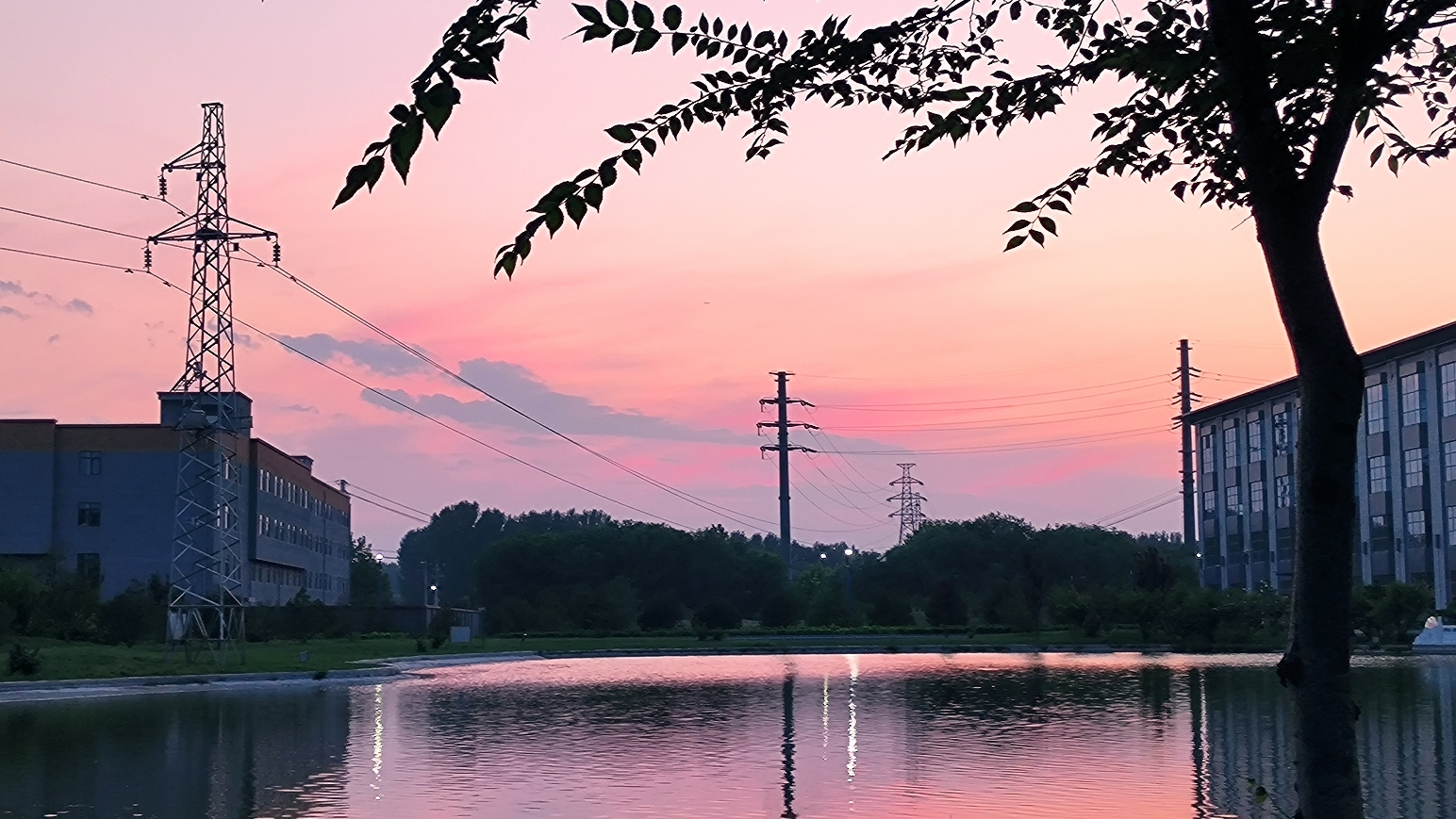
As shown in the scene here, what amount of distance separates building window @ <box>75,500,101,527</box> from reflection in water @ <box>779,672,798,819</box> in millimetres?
69147

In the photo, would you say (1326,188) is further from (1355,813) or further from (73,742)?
(73,742)

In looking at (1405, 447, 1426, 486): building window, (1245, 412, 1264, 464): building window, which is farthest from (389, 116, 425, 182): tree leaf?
(1245, 412, 1264, 464): building window

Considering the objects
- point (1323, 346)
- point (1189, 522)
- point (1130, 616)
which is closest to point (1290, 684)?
point (1323, 346)

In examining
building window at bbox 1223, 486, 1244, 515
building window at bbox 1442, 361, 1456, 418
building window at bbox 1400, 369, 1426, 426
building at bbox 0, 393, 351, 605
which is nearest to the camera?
building window at bbox 1442, 361, 1456, 418

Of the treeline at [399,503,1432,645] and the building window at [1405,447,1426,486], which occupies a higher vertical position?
the building window at [1405,447,1426,486]

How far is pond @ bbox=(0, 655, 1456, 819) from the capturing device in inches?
685

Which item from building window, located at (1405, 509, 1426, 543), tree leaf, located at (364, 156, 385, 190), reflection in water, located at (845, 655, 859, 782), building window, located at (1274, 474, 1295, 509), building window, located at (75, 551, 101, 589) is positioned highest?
building window, located at (1274, 474, 1295, 509)

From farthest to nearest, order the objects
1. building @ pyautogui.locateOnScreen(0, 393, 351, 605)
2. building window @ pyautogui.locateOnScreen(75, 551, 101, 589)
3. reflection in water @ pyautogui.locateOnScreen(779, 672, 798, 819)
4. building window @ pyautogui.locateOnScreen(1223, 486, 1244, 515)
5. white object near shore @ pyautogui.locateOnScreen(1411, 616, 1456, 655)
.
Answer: building window @ pyautogui.locateOnScreen(1223, 486, 1244, 515) → building @ pyautogui.locateOnScreen(0, 393, 351, 605) → building window @ pyautogui.locateOnScreen(75, 551, 101, 589) → white object near shore @ pyautogui.locateOnScreen(1411, 616, 1456, 655) → reflection in water @ pyautogui.locateOnScreen(779, 672, 798, 819)

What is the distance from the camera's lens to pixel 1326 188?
683 cm

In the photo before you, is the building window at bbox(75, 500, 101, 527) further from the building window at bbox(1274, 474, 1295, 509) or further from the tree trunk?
the tree trunk

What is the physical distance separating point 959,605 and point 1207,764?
69063 mm

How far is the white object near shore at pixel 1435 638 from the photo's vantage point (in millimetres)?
64500

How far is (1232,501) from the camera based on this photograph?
357 ft

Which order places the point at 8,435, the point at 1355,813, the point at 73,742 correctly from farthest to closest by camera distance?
the point at 8,435 → the point at 73,742 → the point at 1355,813
